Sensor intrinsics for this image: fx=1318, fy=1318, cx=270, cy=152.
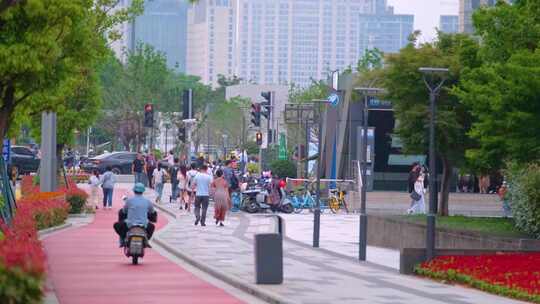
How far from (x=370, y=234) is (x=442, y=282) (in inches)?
597

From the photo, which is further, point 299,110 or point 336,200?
point 336,200

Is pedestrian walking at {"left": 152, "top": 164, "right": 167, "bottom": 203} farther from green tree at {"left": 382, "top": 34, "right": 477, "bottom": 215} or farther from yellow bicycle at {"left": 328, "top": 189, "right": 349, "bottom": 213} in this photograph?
green tree at {"left": 382, "top": 34, "right": 477, "bottom": 215}

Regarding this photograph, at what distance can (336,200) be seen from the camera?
180 ft

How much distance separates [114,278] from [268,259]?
2.95 m

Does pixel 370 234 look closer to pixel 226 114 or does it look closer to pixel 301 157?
pixel 301 157

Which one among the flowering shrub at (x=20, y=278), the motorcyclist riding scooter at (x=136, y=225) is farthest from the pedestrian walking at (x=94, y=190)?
the flowering shrub at (x=20, y=278)

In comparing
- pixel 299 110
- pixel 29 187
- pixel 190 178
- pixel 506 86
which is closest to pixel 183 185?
pixel 190 178

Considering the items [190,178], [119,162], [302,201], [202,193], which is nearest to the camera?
[202,193]

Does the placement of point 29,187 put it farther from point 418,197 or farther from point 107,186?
point 418,197

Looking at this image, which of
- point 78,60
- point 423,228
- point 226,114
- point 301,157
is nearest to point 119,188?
point 301,157

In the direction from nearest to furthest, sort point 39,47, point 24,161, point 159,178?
point 39,47 → point 159,178 → point 24,161

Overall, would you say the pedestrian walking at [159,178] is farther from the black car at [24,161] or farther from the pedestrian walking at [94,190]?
the black car at [24,161]

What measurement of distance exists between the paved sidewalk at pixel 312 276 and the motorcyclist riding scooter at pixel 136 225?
1.20 metres

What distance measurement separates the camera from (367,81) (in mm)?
41812
